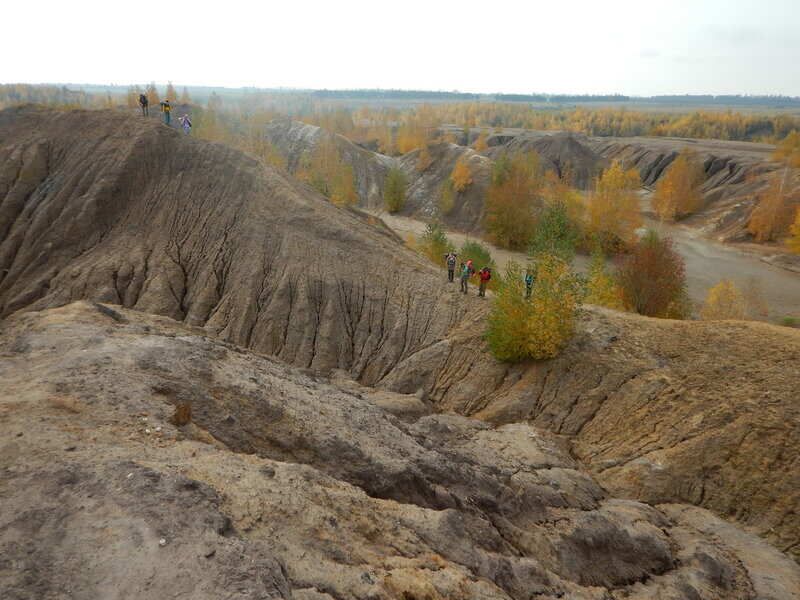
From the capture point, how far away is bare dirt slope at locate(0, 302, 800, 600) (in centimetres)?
711

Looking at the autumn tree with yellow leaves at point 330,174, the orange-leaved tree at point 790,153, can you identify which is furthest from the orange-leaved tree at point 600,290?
the orange-leaved tree at point 790,153

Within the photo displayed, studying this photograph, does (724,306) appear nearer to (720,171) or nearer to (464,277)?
(464,277)

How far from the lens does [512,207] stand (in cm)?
5728

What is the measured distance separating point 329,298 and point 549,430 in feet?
41.3

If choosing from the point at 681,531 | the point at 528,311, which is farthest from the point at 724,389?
the point at 528,311

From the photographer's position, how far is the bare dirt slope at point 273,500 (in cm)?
711

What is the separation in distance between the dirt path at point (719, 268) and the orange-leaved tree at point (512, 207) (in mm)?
1627

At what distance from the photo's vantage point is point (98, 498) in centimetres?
783

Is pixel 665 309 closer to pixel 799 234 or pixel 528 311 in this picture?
pixel 528 311

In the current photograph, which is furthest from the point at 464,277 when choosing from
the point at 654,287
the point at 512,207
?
the point at 512,207

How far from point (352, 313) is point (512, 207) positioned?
118 feet

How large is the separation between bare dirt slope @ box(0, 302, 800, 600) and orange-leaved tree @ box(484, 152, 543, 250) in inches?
1666

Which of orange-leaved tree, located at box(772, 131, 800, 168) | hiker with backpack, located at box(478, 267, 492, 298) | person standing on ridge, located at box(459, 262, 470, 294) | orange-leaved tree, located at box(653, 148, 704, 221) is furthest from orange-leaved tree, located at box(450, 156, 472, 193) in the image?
hiker with backpack, located at box(478, 267, 492, 298)

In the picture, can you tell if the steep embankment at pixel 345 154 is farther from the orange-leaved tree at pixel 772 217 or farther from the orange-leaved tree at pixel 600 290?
the orange-leaved tree at pixel 600 290
